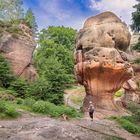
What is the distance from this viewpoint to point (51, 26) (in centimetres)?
6625

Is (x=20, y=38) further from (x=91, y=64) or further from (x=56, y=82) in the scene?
(x=91, y=64)

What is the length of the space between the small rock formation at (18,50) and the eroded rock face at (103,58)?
9.61 metres

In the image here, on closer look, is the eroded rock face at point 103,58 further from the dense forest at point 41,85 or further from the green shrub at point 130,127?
the green shrub at point 130,127

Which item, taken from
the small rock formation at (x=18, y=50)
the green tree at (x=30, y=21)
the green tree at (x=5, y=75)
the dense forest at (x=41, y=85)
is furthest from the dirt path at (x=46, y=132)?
the green tree at (x=30, y=21)

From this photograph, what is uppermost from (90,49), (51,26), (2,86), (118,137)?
(51,26)

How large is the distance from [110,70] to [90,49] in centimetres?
274

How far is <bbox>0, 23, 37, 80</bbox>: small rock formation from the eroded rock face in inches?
378

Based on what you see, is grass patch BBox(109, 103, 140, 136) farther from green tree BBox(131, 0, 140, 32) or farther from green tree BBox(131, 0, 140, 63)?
green tree BBox(131, 0, 140, 32)

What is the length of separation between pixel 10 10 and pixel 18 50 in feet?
31.9

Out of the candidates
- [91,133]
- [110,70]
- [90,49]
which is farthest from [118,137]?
[90,49]

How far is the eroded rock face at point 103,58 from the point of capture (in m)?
26.3

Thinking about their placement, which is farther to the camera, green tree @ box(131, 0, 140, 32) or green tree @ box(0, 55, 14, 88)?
green tree @ box(0, 55, 14, 88)

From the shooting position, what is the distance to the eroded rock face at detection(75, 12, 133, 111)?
26312 millimetres

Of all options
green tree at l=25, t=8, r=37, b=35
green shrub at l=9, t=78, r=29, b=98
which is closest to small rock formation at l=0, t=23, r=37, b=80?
green tree at l=25, t=8, r=37, b=35
